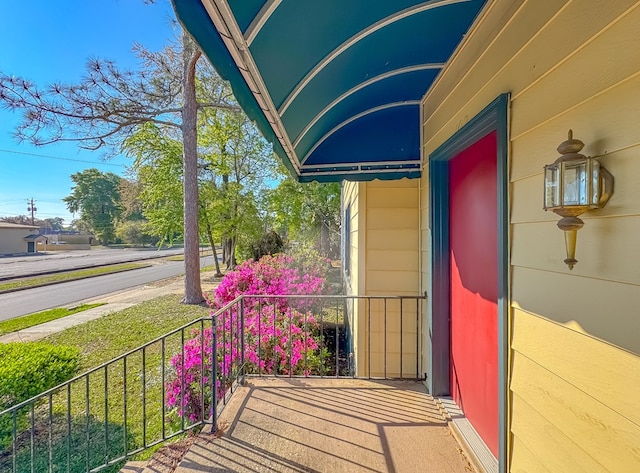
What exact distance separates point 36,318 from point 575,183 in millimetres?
10711

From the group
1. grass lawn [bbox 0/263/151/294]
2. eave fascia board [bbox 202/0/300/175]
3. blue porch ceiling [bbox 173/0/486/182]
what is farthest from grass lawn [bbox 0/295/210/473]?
grass lawn [bbox 0/263/151/294]

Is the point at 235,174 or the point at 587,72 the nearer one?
the point at 587,72

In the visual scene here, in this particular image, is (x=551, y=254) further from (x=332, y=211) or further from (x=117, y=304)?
(x=332, y=211)

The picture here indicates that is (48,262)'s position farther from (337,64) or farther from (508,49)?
(508,49)

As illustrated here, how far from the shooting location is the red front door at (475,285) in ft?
5.67

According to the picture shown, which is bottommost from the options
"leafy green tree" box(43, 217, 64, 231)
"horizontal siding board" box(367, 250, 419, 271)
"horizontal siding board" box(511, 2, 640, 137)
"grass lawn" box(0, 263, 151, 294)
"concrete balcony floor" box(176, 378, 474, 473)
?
"grass lawn" box(0, 263, 151, 294)

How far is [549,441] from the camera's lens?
3.62 feet

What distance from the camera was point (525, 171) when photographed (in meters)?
1.25

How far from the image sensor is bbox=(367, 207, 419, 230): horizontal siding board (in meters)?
2.95

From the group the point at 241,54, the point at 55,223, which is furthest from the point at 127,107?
the point at 55,223

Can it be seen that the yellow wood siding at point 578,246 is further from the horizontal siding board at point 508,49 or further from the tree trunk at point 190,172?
the tree trunk at point 190,172

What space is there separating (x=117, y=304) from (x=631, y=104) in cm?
1132

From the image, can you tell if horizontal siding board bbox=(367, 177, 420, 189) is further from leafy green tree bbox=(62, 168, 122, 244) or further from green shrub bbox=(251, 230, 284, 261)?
leafy green tree bbox=(62, 168, 122, 244)

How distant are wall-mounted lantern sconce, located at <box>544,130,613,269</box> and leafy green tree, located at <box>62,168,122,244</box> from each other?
50621 mm
